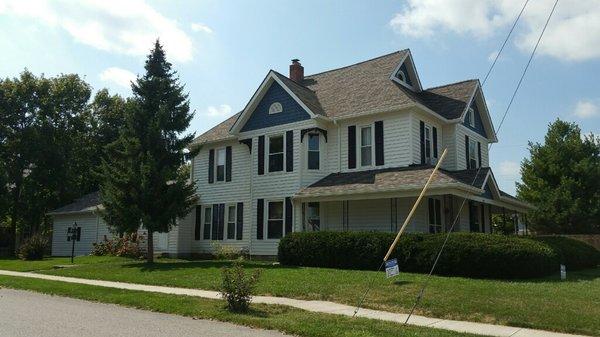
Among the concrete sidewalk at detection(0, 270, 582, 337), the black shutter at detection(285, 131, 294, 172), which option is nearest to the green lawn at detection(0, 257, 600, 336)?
the concrete sidewalk at detection(0, 270, 582, 337)

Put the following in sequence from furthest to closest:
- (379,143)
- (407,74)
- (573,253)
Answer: (407,74), (379,143), (573,253)

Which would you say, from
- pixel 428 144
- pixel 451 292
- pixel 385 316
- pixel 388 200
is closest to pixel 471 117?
pixel 428 144

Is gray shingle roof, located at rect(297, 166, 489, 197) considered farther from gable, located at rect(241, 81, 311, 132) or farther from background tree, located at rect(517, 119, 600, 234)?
background tree, located at rect(517, 119, 600, 234)

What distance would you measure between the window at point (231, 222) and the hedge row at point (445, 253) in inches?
249

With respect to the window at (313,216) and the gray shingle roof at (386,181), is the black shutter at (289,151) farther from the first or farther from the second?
the window at (313,216)

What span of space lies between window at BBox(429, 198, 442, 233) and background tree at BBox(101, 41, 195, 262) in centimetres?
1007

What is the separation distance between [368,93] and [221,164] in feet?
28.0

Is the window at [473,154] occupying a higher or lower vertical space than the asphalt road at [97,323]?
higher

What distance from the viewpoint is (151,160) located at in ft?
72.1

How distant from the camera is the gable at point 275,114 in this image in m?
24.8

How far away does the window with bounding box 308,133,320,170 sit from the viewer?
2458cm

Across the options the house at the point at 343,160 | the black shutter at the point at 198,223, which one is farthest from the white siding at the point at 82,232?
the house at the point at 343,160

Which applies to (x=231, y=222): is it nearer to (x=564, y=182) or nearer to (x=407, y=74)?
(x=407, y=74)

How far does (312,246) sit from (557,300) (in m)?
9.55
